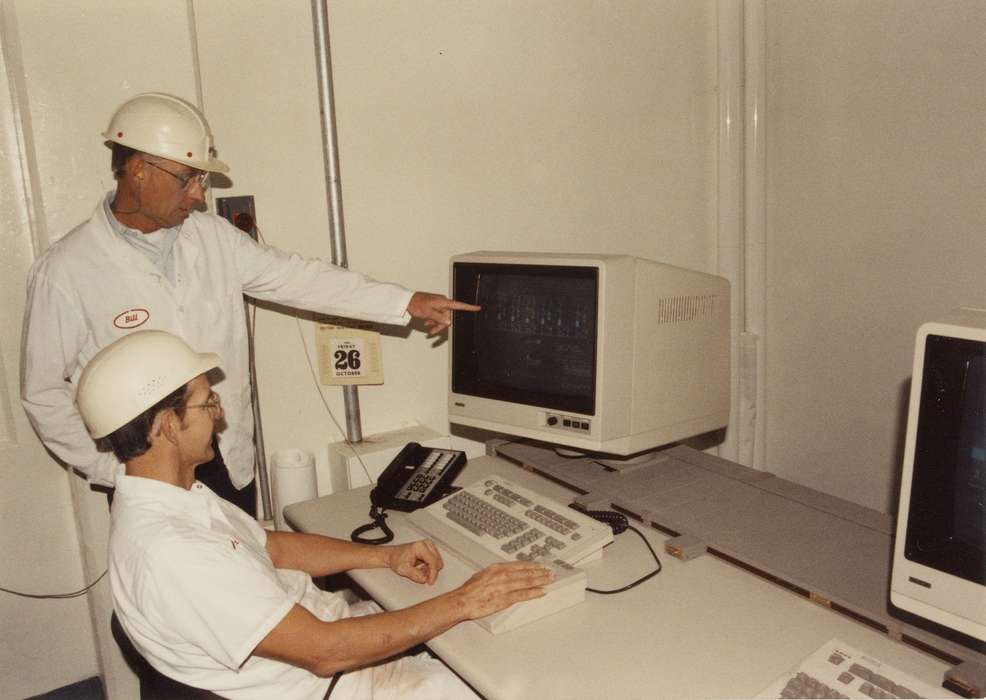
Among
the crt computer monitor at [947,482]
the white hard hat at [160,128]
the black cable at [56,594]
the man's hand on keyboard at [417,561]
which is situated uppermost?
the white hard hat at [160,128]

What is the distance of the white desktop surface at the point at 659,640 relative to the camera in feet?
3.96

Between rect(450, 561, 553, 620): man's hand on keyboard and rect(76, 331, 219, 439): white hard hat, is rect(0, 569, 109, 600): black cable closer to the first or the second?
rect(76, 331, 219, 439): white hard hat

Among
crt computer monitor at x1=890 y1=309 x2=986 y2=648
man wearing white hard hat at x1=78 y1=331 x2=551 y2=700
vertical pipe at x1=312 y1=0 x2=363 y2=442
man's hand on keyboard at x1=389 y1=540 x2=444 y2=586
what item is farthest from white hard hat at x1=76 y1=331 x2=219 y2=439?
crt computer monitor at x1=890 y1=309 x2=986 y2=648

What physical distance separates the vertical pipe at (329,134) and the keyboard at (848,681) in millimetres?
1455

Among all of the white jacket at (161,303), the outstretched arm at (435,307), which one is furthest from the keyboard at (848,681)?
the white jacket at (161,303)

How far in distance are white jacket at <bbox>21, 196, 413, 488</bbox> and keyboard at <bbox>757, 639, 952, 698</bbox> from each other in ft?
4.21

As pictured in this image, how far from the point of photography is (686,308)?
1.88m

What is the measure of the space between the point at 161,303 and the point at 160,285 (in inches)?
1.7

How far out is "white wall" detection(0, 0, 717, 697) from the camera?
6.24 ft

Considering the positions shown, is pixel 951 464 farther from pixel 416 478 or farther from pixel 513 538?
pixel 416 478

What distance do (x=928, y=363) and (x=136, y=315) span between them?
5.32ft

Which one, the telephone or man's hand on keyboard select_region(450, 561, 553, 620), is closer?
man's hand on keyboard select_region(450, 561, 553, 620)

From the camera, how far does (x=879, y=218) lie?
2.49 meters

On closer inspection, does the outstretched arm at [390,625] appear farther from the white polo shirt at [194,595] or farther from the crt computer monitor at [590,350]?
the crt computer monitor at [590,350]
